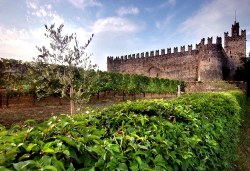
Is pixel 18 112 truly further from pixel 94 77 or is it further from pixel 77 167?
pixel 77 167

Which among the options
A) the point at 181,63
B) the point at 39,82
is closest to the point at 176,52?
the point at 181,63

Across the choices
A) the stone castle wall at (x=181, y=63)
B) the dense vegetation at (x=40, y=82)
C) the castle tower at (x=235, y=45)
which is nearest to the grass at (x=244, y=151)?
the dense vegetation at (x=40, y=82)

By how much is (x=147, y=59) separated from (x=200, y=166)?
53.1 meters

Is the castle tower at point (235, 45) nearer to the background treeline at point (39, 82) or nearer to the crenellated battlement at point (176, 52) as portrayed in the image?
the crenellated battlement at point (176, 52)

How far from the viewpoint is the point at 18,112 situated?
1587 centimetres

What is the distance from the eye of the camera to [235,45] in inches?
1876

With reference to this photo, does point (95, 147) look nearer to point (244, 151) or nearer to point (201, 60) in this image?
point (244, 151)

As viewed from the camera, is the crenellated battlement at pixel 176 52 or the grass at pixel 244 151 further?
the crenellated battlement at pixel 176 52

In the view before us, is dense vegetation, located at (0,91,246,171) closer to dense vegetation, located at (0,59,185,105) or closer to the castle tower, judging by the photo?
dense vegetation, located at (0,59,185,105)

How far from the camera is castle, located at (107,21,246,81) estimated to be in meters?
44.6

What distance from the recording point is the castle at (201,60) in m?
44.6

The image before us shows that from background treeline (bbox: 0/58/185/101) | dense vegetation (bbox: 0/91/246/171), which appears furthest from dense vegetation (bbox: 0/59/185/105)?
dense vegetation (bbox: 0/91/246/171)

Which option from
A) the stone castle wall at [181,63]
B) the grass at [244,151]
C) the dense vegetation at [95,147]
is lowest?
the grass at [244,151]

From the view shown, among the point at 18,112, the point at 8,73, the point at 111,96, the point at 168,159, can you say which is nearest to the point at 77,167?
the point at 168,159
